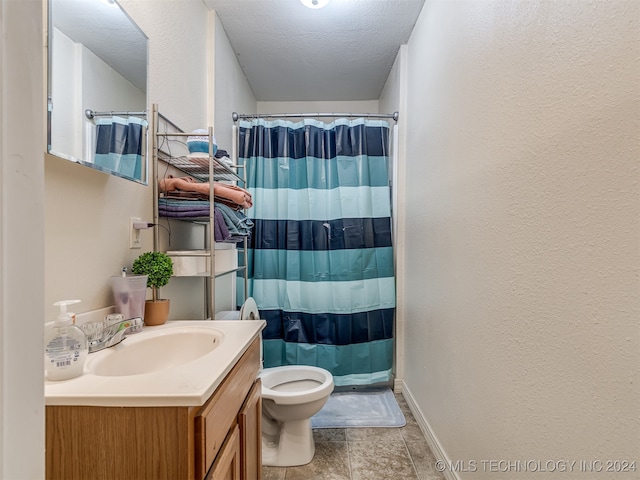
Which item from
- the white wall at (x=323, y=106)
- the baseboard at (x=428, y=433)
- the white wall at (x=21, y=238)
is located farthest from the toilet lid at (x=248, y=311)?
the white wall at (x=323, y=106)

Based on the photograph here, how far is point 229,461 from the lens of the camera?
2.68 feet

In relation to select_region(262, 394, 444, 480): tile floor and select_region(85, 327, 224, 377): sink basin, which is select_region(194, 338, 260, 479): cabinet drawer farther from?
select_region(262, 394, 444, 480): tile floor

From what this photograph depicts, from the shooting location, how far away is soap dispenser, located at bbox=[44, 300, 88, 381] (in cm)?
67

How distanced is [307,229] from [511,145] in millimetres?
1482

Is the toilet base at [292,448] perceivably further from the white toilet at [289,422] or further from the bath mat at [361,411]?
the bath mat at [361,411]

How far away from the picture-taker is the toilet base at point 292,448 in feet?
5.10

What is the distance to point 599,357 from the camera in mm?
650

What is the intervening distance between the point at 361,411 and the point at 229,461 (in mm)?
1389

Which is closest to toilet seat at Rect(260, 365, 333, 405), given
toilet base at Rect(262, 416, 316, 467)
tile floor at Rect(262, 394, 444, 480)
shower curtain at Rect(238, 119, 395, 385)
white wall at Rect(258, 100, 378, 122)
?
toilet base at Rect(262, 416, 316, 467)

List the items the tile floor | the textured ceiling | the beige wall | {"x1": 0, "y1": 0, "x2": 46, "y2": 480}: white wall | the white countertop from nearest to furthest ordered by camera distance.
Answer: {"x1": 0, "y1": 0, "x2": 46, "y2": 480}: white wall < the white countertop < the tile floor < the textured ceiling < the beige wall

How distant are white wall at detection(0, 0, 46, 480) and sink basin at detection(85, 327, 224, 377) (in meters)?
0.55

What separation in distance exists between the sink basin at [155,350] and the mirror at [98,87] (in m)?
0.54

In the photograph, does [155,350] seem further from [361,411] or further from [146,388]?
[361,411]

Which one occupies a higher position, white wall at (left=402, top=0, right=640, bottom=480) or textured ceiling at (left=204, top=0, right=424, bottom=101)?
textured ceiling at (left=204, top=0, right=424, bottom=101)
